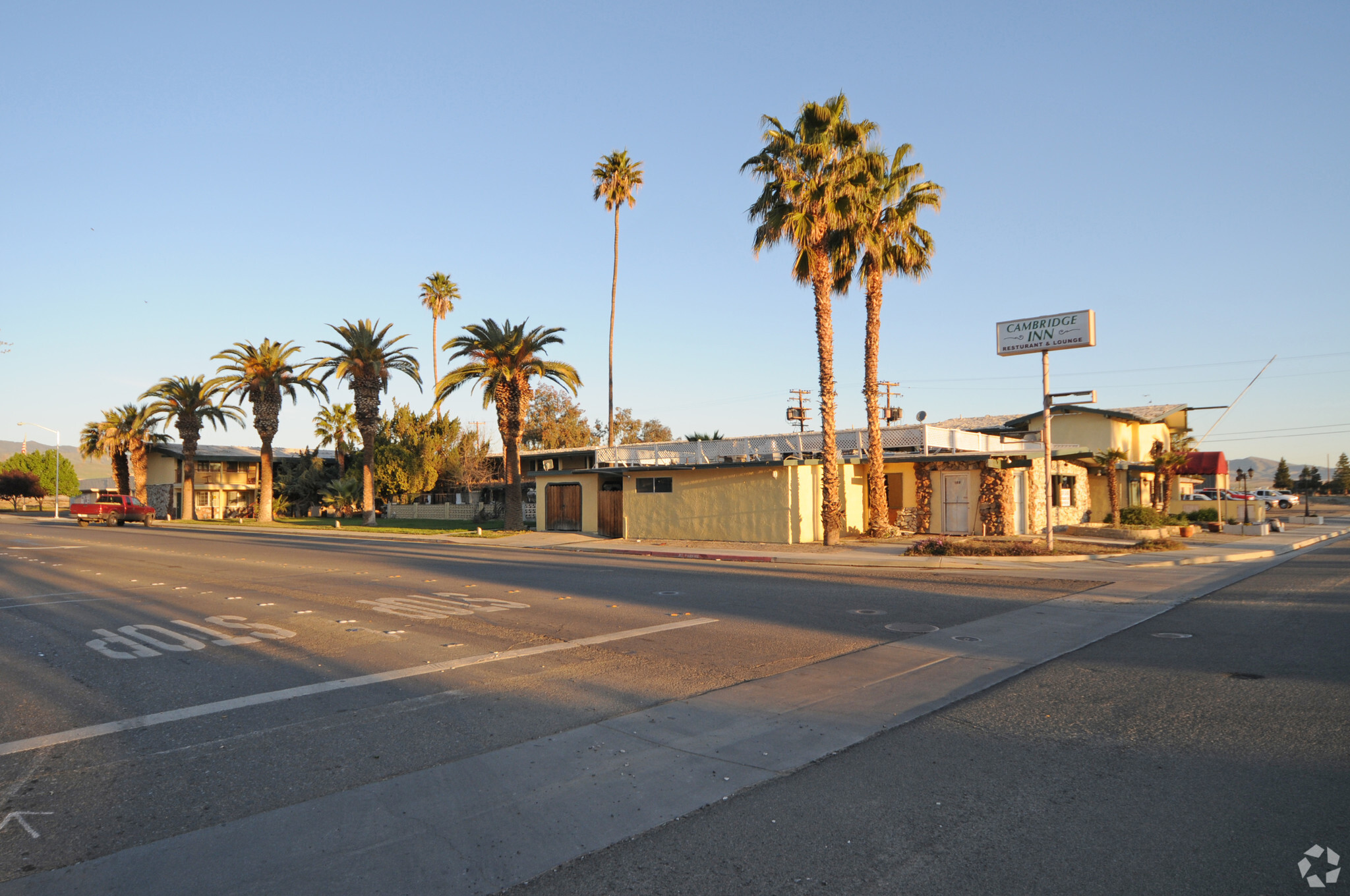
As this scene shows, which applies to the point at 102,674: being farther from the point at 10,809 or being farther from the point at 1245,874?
the point at 1245,874

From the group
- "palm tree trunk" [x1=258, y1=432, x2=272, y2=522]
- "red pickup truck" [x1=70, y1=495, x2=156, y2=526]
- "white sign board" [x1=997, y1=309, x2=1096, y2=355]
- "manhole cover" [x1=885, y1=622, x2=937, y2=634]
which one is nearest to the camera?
"manhole cover" [x1=885, y1=622, x2=937, y2=634]

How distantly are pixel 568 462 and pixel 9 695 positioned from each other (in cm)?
4421

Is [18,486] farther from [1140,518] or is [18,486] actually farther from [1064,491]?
[1140,518]

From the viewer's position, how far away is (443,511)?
54938 mm

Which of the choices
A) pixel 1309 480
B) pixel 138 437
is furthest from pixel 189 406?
pixel 1309 480

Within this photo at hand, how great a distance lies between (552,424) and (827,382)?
149ft

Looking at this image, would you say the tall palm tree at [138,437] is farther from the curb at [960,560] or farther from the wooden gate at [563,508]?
the curb at [960,560]

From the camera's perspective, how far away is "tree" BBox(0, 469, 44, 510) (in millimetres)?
89375

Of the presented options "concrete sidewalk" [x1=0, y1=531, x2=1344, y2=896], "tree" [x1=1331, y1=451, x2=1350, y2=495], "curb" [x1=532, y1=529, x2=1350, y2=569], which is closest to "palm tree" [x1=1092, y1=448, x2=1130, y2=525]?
"curb" [x1=532, y1=529, x2=1350, y2=569]

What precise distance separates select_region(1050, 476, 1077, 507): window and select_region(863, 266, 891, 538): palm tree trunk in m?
7.72

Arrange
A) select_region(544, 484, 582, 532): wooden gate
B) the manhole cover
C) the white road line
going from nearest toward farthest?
1. the white road line
2. the manhole cover
3. select_region(544, 484, 582, 532): wooden gate

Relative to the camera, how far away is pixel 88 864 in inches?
171

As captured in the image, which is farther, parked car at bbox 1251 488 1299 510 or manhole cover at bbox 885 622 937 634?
parked car at bbox 1251 488 1299 510

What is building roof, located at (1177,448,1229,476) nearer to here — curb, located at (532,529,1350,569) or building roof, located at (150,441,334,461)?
curb, located at (532,529,1350,569)
